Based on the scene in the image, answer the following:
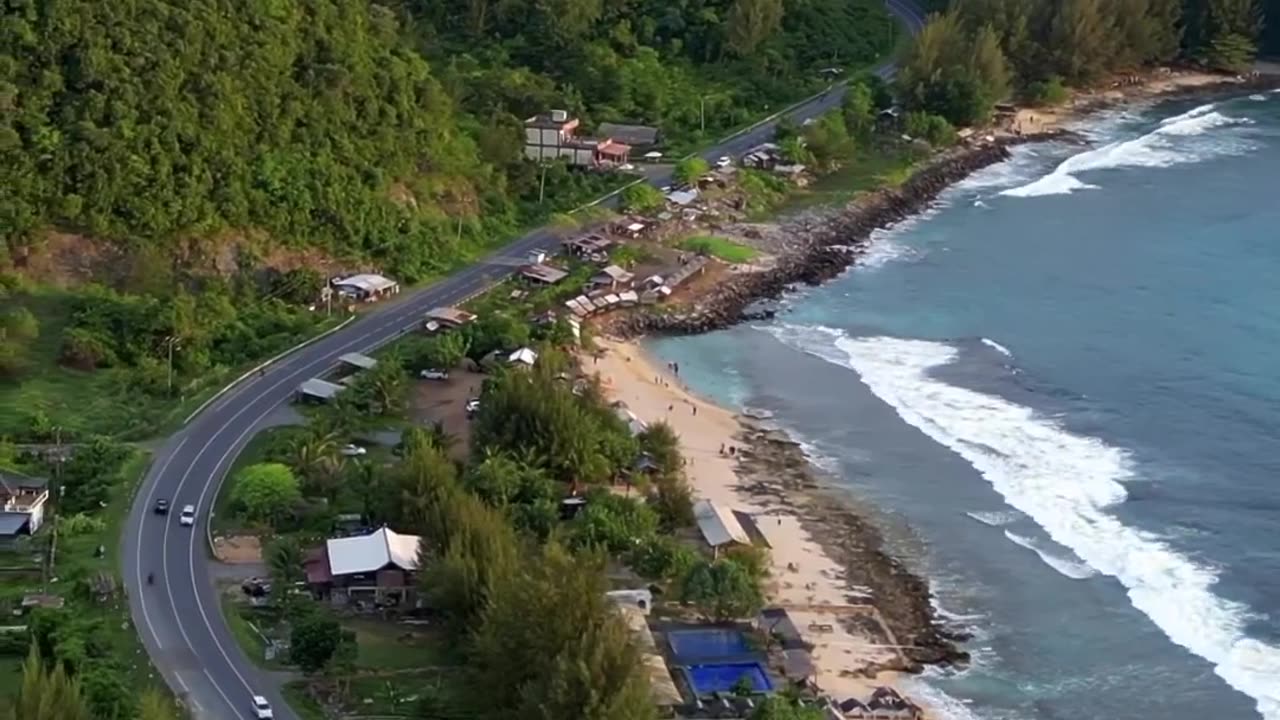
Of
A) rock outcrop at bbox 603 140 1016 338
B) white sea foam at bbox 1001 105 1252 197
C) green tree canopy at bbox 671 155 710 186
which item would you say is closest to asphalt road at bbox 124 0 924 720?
rock outcrop at bbox 603 140 1016 338

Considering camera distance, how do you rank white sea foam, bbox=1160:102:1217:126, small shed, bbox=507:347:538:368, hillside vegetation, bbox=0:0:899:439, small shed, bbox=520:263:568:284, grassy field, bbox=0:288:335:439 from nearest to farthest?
grassy field, bbox=0:288:335:439
hillside vegetation, bbox=0:0:899:439
small shed, bbox=507:347:538:368
small shed, bbox=520:263:568:284
white sea foam, bbox=1160:102:1217:126

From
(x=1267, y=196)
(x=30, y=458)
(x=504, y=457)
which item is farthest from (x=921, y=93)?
(x=30, y=458)

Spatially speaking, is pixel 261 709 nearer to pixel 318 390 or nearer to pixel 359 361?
pixel 318 390

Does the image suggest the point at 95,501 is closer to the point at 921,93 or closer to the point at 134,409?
the point at 134,409

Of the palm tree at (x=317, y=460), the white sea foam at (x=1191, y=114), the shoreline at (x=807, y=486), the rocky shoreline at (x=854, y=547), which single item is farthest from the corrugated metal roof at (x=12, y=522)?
the white sea foam at (x=1191, y=114)

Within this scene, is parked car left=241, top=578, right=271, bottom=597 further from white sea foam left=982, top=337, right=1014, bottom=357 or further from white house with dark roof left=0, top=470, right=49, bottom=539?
white sea foam left=982, top=337, right=1014, bottom=357

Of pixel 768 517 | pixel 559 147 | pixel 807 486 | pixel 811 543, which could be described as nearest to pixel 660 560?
pixel 811 543

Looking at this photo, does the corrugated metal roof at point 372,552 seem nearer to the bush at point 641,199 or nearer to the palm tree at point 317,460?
the palm tree at point 317,460

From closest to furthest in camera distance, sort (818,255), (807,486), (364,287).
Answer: (807,486) → (364,287) → (818,255)
